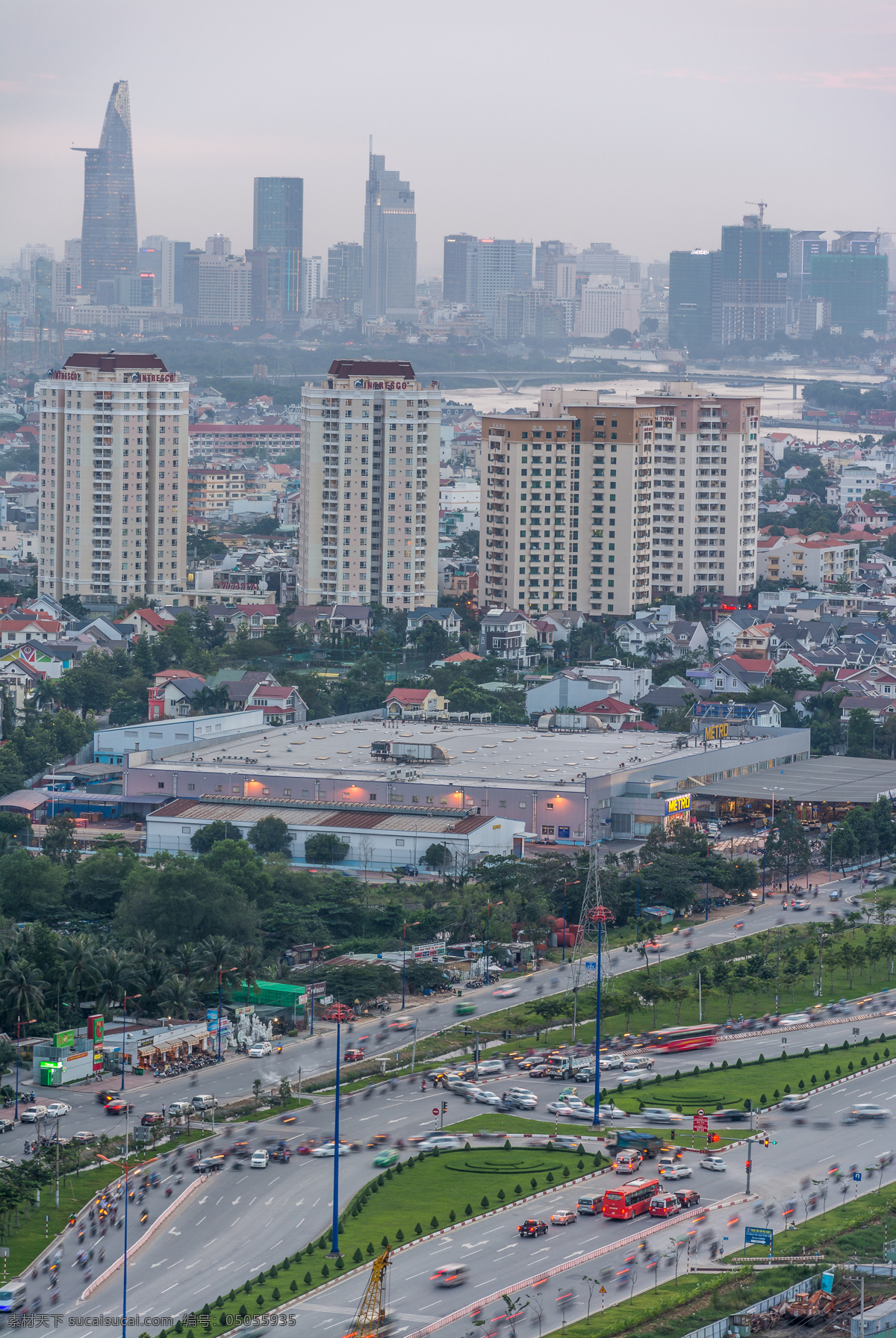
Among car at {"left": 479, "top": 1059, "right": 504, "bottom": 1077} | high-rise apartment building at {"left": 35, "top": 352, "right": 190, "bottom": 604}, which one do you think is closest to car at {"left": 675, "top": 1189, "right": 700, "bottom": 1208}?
car at {"left": 479, "top": 1059, "right": 504, "bottom": 1077}

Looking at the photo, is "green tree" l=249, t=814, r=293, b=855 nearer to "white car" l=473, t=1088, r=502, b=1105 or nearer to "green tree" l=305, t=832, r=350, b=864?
"green tree" l=305, t=832, r=350, b=864

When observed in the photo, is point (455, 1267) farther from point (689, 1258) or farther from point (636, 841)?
point (636, 841)

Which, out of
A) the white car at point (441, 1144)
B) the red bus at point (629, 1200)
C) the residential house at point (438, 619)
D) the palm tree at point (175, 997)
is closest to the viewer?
the red bus at point (629, 1200)

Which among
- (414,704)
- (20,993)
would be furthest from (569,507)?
(20,993)

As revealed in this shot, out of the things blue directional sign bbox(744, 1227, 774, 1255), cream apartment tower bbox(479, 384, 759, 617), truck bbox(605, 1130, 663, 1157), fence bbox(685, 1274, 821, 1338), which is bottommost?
truck bbox(605, 1130, 663, 1157)

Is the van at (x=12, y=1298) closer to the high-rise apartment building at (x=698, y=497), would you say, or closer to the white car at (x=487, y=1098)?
the white car at (x=487, y=1098)

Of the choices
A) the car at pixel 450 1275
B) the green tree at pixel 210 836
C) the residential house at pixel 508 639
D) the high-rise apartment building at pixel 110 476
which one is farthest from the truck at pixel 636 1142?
the high-rise apartment building at pixel 110 476
